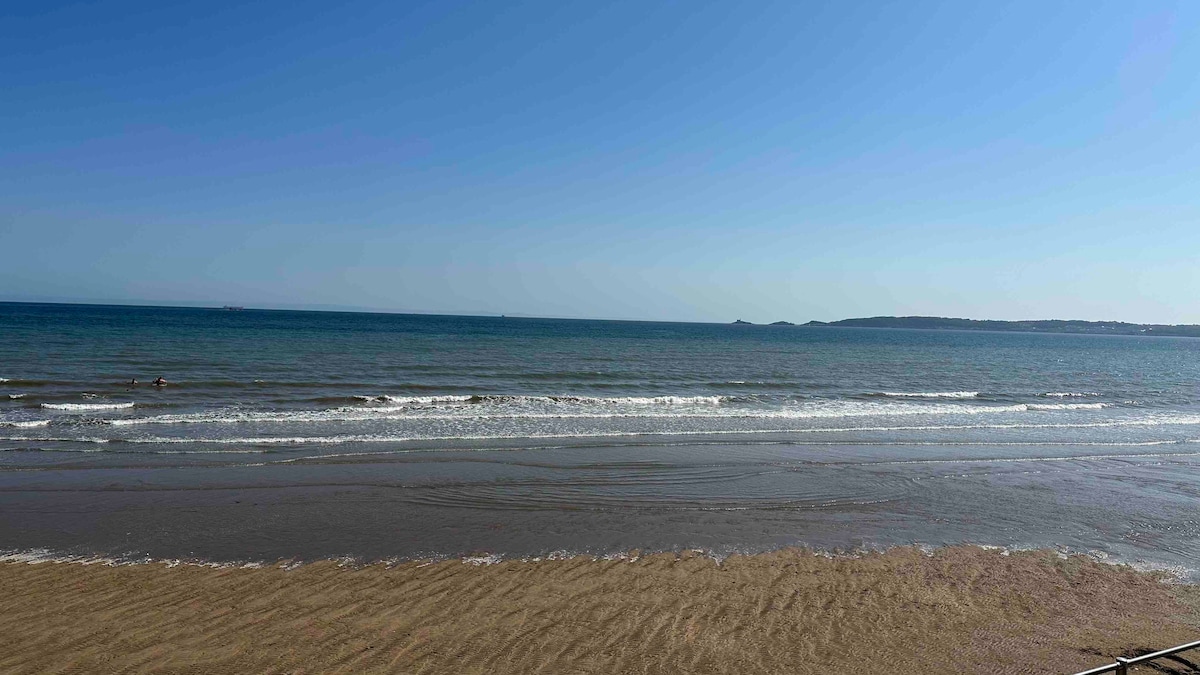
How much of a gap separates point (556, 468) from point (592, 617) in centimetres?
768

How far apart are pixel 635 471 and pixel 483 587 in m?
7.07

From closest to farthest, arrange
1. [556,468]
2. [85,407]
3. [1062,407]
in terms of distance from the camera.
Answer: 1. [556,468]
2. [85,407]
3. [1062,407]

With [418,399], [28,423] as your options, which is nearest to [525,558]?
[418,399]

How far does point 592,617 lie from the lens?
23.9 feet

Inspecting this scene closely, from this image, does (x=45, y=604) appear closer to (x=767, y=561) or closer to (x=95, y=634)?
(x=95, y=634)

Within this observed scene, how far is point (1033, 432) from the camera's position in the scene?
72.6ft

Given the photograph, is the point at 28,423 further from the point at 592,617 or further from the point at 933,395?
the point at 933,395

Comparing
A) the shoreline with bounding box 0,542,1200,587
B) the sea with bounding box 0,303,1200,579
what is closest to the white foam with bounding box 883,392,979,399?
the sea with bounding box 0,303,1200,579

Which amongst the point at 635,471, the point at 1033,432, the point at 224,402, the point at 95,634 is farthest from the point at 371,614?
the point at 1033,432

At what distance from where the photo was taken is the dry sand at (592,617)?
6.35 metres

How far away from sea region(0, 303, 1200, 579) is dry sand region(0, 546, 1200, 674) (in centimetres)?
96

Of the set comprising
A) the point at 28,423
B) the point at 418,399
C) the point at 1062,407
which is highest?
the point at 1062,407

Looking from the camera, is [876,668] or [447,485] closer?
[876,668]

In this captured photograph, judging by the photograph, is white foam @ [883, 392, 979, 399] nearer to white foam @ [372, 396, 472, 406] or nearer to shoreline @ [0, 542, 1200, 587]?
white foam @ [372, 396, 472, 406]
